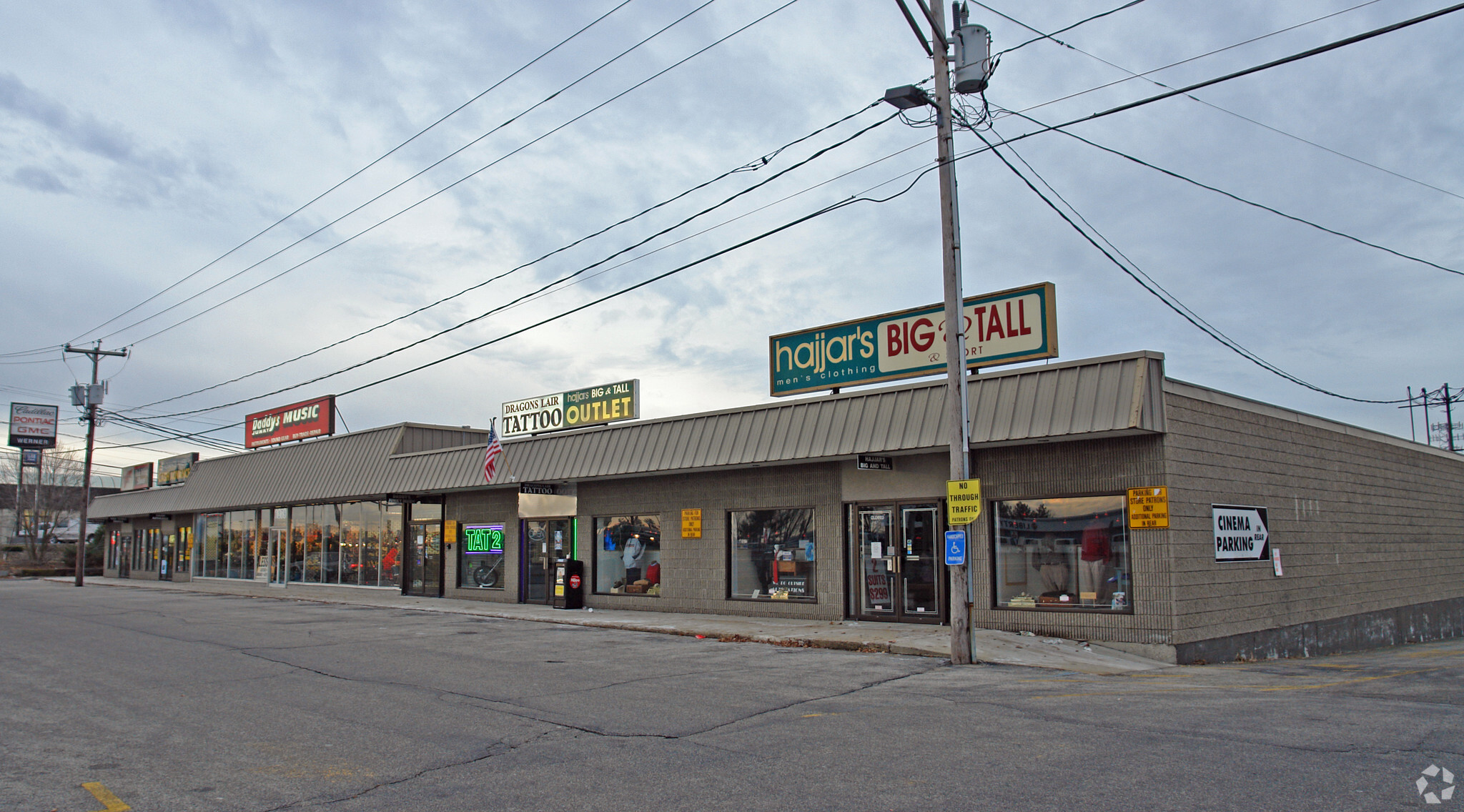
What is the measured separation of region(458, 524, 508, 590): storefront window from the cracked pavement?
11.9 meters

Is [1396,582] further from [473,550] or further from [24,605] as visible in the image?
[24,605]

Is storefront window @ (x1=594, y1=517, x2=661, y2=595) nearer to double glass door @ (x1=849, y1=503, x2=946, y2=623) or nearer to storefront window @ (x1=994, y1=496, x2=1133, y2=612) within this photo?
double glass door @ (x1=849, y1=503, x2=946, y2=623)

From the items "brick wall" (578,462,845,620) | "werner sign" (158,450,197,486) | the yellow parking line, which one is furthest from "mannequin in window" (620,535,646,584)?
"werner sign" (158,450,197,486)

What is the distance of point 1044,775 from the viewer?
6426 mm

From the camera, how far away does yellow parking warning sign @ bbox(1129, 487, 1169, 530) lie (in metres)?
14.2

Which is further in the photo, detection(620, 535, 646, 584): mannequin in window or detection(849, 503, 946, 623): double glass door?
detection(620, 535, 646, 584): mannequin in window

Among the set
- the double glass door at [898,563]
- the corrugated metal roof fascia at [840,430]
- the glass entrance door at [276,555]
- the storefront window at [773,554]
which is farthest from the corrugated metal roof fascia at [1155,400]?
the glass entrance door at [276,555]

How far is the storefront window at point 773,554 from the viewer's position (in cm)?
1927

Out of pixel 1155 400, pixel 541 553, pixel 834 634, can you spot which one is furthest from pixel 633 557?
pixel 1155 400

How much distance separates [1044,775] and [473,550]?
23276 mm

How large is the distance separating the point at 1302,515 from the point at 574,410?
720 inches

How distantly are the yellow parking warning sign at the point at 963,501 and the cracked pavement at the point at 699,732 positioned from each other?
2000 mm

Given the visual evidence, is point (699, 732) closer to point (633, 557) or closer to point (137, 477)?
point (633, 557)

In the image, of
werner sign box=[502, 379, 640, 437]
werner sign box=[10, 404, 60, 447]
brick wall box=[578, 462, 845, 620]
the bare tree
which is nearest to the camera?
brick wall box=[578, 462, 845, 620]
